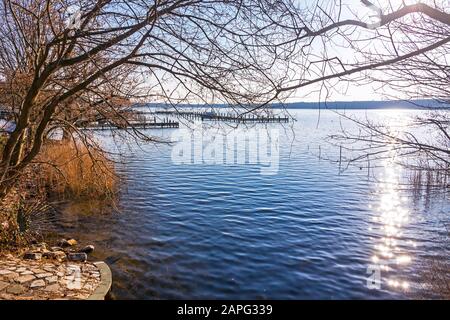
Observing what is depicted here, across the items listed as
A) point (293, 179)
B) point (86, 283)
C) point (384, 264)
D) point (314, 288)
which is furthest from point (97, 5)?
point (293, 179)

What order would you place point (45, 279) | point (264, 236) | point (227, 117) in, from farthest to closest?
point (264, 236) → point (45, 279) → point (227, 117)

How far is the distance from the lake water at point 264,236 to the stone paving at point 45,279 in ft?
2.91

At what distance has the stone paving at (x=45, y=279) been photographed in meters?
6.30

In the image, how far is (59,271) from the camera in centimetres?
772

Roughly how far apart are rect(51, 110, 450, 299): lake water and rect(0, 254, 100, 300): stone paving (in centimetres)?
89

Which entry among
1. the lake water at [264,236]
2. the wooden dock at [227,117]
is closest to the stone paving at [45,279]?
the lake water at [264,236]

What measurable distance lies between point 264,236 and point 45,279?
7088 millimetres

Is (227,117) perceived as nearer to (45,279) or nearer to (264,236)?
(45,279)

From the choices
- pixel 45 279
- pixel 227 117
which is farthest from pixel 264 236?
pixel 227 117

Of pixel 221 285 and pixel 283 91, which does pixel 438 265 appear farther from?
pixel 283 91

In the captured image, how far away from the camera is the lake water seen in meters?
8.72

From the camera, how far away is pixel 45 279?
7059mm

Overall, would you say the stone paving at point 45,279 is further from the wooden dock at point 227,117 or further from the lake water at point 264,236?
the wooden dock at point 227,117

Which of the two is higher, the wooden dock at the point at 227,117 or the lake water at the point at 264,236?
the wooden dock at the point at 227,117
